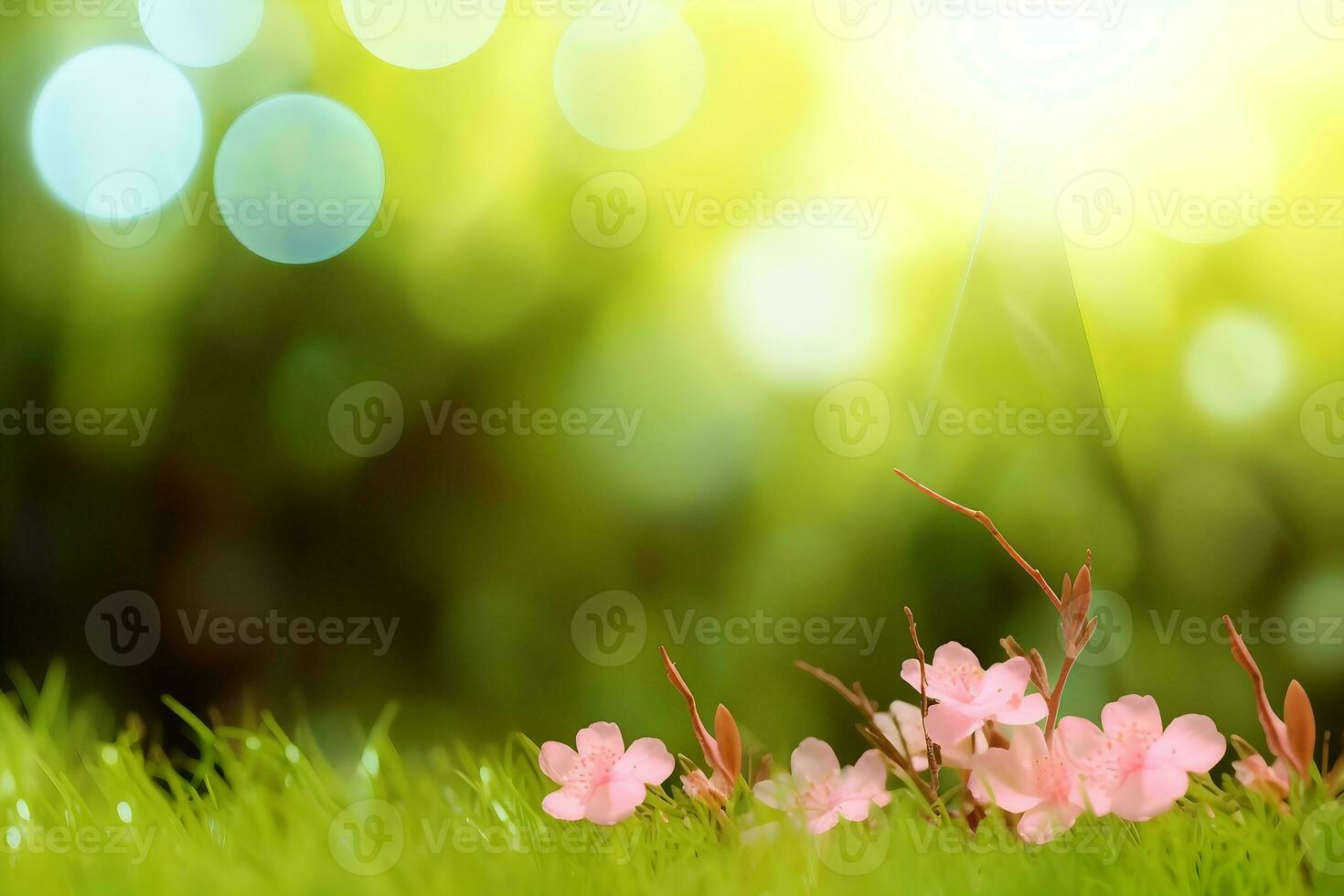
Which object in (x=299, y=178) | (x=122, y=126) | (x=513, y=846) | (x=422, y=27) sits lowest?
(x=513, y=846)

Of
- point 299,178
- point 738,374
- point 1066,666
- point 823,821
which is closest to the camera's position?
point 1066,666

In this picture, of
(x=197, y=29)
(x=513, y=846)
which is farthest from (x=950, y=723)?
(x=197, y=29)

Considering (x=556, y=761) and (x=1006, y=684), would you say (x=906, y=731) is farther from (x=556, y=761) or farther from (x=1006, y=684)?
(x=556, y=761)

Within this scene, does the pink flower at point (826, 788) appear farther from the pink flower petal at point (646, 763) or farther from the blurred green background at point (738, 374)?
the blurred green background at point (738, 374)

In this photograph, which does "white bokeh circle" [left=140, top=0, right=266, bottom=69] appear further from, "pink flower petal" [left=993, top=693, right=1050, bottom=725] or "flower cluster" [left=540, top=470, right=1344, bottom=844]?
"pink flower petal" [left=993, top=693, right=1050, bottom=725]

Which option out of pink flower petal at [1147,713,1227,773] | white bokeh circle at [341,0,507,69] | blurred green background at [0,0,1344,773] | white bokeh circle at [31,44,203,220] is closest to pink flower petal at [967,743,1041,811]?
pink flower petal at [1147,713,1227,773]

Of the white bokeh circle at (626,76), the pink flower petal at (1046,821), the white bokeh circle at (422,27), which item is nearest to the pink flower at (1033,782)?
the pink flower petal at (1046,821)
